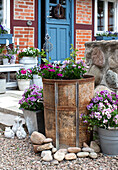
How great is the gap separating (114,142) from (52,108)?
707mm

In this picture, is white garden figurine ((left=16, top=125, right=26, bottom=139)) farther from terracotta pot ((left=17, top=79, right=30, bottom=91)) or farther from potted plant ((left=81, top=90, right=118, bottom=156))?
terracotta pot ((left=17, top=79, right=30, bottom=91))

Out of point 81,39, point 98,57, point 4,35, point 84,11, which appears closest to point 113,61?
point 98,57

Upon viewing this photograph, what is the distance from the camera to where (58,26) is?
806 cm

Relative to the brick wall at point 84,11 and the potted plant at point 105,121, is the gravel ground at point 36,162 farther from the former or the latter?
the brick wall at point 84,11

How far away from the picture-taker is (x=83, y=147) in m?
3.07

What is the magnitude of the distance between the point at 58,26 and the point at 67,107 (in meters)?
5.42

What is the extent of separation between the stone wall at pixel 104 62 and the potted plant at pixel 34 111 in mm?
838

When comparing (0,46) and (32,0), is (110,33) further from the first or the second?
(0,46)

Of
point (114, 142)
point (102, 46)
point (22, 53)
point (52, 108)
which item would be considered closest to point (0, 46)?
point (22, 53)

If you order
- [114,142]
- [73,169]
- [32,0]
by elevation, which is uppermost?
[32,0]

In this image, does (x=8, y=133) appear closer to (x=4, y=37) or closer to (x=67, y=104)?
(x=67, y=104)

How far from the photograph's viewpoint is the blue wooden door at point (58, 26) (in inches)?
311

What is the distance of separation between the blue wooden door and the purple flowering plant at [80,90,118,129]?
4.98 meters

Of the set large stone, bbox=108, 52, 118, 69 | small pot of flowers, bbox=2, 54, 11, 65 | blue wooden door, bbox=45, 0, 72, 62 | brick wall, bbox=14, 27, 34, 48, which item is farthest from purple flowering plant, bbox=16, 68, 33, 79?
large stone, bbox=108, 52, 118, 69
